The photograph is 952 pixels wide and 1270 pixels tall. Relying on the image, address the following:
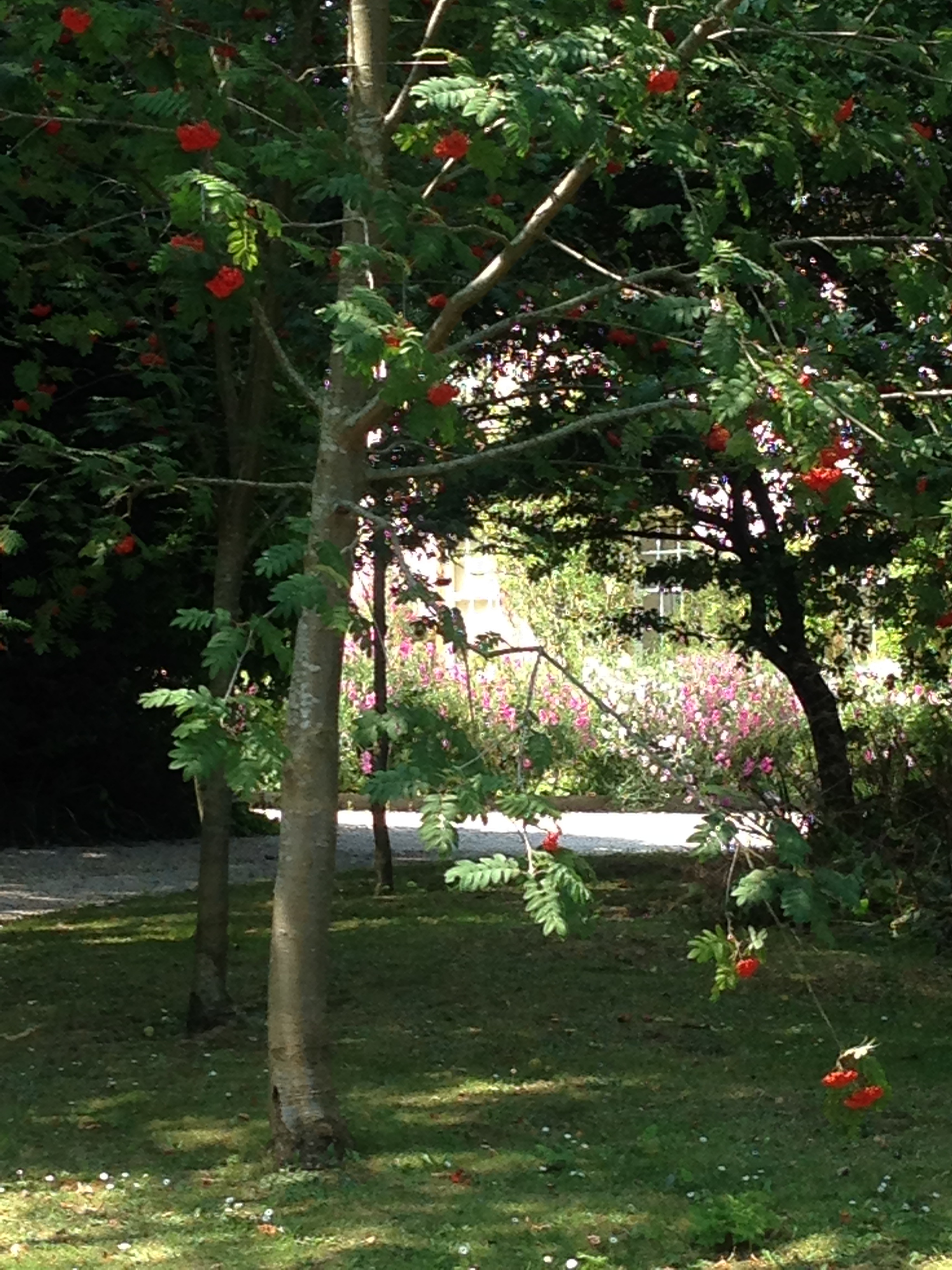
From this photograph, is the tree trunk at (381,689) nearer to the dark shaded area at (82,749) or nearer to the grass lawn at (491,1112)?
the grass lawn at (491,1112)

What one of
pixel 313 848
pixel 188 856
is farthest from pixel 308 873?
pixel 188 856

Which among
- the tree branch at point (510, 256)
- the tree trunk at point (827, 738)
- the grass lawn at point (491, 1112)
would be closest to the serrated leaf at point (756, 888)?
the grass lawn at point (491, 1112)

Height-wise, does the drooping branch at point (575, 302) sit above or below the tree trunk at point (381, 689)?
above

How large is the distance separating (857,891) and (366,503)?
2792 mm

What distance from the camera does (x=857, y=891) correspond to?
12.1 ft

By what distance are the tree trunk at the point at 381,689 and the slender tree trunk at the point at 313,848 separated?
9.05 ft

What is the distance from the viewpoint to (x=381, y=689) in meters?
9.30

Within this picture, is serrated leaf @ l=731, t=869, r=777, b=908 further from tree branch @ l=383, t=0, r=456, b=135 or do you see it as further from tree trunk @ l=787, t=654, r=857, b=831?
tree trunk @ l=787, t=654, r=857, b=831

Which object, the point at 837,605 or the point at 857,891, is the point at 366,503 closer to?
the point at 857,891

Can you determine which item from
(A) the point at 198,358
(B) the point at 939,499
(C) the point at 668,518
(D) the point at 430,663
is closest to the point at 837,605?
(C) the point at 668,518

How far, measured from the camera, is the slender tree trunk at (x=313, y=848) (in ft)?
15.3

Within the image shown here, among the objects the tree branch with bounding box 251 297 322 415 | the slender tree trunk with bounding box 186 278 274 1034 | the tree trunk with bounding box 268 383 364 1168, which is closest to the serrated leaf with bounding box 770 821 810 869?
the tree trunk with bounding box 268 383 364 1168

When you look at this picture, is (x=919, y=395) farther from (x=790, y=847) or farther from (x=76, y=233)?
(x=76, y=233)

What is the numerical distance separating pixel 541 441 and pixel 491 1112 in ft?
7.35
